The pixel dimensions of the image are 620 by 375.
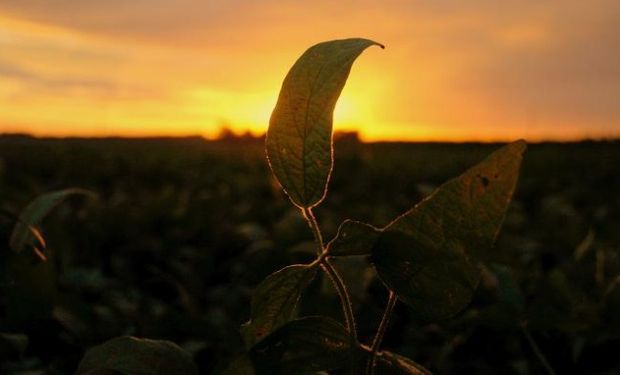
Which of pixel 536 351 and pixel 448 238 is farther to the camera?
pixel 536 351

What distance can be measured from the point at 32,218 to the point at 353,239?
2.61 ft

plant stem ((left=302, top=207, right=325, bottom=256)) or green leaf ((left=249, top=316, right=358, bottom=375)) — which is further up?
plant stem ((left=302, top=207, right=325, bottom=256))

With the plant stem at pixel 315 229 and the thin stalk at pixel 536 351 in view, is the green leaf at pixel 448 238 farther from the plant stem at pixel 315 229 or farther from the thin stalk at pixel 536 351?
the thin stalk at pixel 536 351

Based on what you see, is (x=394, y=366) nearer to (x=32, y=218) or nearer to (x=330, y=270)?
(x=330, y=270)

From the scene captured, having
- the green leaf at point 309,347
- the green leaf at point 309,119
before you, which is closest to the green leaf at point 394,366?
the green leaf at point 309,347

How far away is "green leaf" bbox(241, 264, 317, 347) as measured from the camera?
70 cm

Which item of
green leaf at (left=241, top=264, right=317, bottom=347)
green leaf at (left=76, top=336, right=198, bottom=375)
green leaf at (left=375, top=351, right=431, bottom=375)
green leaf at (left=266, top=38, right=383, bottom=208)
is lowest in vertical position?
green leaf at (left=76, top=336, right=198, bottom=375)

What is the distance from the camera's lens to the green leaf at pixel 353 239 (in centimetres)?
66

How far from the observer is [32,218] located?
51.4 inches

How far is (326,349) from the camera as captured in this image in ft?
2.28

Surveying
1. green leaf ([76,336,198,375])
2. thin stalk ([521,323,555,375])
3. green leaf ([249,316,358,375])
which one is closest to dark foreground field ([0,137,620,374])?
thin stalk ([521,323,555,375])

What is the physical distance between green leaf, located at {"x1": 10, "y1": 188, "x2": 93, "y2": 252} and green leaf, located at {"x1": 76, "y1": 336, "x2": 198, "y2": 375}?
1.59 feet

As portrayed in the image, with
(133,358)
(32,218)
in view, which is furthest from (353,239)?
(32,218)

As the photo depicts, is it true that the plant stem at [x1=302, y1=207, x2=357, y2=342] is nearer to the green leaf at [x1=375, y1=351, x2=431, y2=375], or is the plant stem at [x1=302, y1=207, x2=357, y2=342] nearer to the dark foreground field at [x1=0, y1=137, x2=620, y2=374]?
the green leaf at [x1=375, y1=351, x2=431, y2=375]
